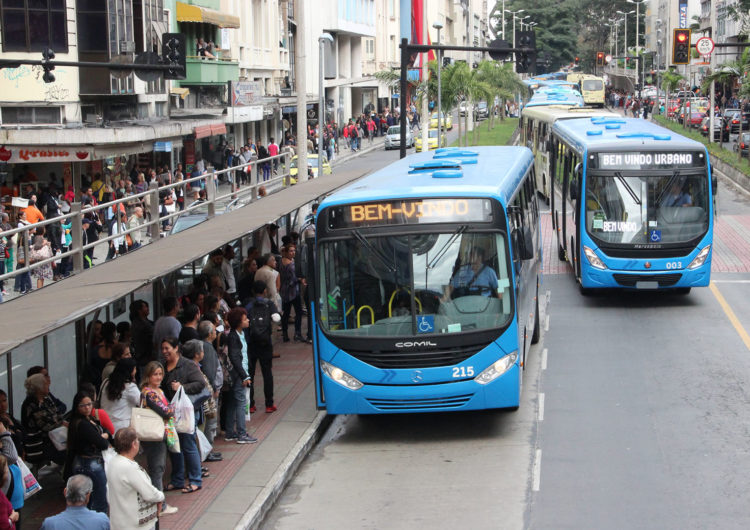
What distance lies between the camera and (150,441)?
9.89 meters

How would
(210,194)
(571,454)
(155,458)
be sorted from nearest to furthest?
(155,458), (571,454), (210,194)

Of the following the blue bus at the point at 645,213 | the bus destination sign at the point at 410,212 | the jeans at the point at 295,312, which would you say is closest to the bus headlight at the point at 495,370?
the bus destination sign at the point at 410,212

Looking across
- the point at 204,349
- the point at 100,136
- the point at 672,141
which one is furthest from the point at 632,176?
the point at 100,136

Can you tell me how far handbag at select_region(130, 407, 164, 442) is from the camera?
9.72 metres

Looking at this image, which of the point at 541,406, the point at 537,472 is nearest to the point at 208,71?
the point at 541,406

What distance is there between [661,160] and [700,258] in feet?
6.26

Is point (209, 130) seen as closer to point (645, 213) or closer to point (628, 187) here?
point (628, 187)

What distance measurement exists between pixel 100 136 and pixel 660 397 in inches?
893

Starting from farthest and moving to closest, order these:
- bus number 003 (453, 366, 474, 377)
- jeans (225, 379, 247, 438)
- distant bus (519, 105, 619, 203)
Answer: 1. distant bus (519, 105, 619, 203)
2. jeans (225, 379, 247, 438)
3. bus number 003 (453, 366, 474, 377)

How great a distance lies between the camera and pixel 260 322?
1322 cm

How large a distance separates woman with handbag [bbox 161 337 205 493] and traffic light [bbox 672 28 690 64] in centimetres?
2245

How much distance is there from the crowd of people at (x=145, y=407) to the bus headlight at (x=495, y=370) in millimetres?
2402

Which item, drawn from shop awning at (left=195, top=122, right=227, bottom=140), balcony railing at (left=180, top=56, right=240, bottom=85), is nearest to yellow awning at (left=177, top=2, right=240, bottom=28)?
balcony railing at (left=180, top=56, right=240, bottom=85)

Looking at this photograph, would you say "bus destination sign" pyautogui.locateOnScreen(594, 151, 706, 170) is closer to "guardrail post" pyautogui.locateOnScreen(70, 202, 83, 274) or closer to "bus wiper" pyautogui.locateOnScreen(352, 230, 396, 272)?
"bus wiper" pyautogui.locateOnScreen(352, 230, 396, 272)
